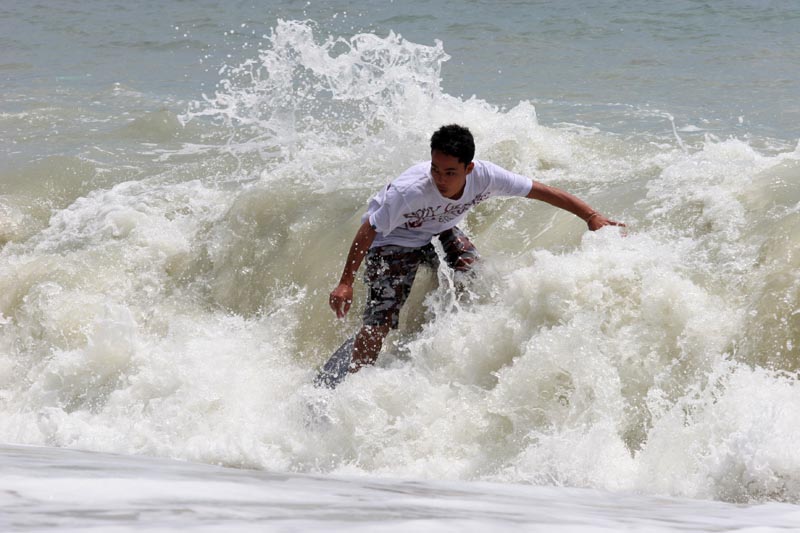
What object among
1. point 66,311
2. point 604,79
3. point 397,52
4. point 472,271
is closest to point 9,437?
point 66,311

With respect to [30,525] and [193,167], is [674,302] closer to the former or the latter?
[30,525]

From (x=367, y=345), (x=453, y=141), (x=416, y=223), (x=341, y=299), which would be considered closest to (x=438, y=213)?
(x=416, y=223)

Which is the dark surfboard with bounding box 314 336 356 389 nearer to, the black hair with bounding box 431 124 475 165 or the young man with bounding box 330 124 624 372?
the young man with bounding box 330 124 624 372

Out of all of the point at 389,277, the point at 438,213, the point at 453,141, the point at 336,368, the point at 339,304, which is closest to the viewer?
the point at 453,141

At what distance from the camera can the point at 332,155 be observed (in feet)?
27.9

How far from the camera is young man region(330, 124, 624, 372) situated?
489cm

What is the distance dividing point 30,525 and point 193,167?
7.69m

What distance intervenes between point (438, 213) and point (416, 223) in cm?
14

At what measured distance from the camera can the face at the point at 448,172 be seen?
4711mm

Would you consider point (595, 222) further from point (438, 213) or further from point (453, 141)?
point (453, 141)

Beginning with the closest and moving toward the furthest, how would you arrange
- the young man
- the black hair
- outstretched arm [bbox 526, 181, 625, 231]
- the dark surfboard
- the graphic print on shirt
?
the black hair, the young man, the graphic print on shirt, outstretched arm [bbox 526, 181, 625, 231], the dark surfboard

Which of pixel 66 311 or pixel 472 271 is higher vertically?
pixel 472 271

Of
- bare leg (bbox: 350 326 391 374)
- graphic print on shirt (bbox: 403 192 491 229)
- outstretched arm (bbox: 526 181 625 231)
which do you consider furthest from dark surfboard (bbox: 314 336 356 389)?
outstretched arm (bbox: 526 181 625 231)

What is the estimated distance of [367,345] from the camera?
5289mm
